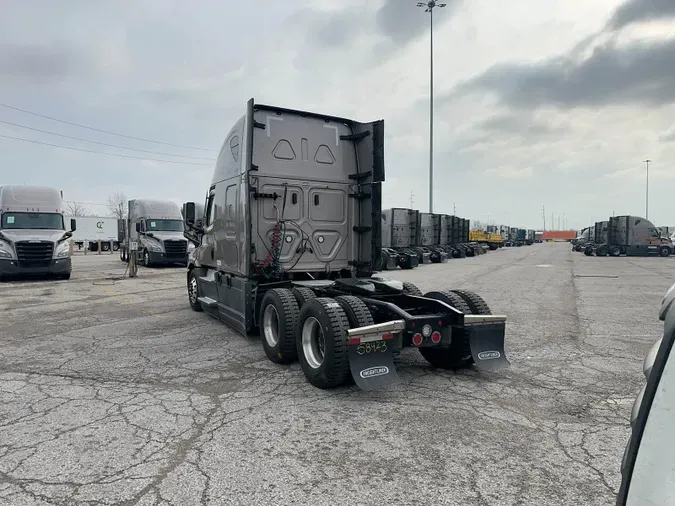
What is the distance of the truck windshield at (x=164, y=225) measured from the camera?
23375mm

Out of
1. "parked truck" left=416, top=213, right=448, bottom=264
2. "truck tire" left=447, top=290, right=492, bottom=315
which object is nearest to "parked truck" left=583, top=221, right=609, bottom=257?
"parked truck" left=416, top=213, right=448, bottom=264

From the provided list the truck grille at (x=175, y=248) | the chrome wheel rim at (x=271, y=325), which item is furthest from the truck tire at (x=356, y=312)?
the truck grille at (x=175, y=248)

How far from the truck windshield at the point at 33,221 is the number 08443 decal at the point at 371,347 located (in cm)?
1603

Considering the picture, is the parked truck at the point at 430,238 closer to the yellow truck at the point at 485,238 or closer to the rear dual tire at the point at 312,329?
the yellow truck at the point at 485,238

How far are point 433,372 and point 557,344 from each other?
2.56 m

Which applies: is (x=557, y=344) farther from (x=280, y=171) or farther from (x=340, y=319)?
(x=280, y=171)

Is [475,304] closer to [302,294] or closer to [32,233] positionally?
[302,294]

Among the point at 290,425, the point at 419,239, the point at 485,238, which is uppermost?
the point at 485,238

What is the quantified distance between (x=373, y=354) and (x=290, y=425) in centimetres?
111

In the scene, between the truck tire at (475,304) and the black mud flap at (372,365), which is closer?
the black mud flap at (372,365)

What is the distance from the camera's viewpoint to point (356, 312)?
16.3 feet

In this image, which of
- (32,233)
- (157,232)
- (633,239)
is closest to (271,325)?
(32,233)

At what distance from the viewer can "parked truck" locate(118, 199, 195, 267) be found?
22.8 metres

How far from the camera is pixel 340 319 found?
15.9 ft
